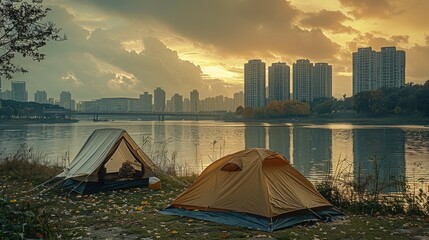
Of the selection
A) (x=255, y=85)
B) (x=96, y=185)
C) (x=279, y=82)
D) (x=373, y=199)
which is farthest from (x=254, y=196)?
(x=255, y=85)

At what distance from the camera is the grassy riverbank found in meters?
5.43

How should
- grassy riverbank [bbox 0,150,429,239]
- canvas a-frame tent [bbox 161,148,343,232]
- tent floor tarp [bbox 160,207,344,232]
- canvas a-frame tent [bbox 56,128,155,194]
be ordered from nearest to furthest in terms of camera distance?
grassy riverbank [bbox 0,150,429,239] → tent floor tarp [bbox 160,207,344,232] → canvas a-frame tent [bbox 161,148,343,232] → canvas a-frame tent [bbox 56,128,155,194]

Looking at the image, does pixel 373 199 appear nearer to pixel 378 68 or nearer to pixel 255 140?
pixel 255 140

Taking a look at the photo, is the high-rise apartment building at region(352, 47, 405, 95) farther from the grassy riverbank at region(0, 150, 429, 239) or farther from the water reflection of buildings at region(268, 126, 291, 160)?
the grassy riverbank at region(0, 150, 429, 239)

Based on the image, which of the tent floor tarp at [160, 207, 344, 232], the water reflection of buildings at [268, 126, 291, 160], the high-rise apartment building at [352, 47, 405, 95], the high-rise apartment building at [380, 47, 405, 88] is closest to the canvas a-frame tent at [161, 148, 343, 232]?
the tent floor tarp at [160, 207, 344, 232]

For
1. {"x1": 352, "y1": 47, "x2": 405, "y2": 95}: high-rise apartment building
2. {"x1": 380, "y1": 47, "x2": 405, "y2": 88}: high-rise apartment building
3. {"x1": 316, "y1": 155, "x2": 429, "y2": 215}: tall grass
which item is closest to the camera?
{"x1": 316, "y1": 155, "x2": 429, "y2": 215}: tall grass

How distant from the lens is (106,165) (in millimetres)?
11969

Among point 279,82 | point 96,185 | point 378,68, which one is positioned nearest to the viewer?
point 96,185

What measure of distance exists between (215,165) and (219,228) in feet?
5.94

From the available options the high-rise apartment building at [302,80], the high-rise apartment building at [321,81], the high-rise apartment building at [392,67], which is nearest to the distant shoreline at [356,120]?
the high-rise apartment building at [392,67]

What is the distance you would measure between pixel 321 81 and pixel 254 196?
166 metres

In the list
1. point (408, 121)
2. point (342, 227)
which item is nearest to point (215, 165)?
point (342, 227)

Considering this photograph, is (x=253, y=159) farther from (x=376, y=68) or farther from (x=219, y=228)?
(x=376, y=68)

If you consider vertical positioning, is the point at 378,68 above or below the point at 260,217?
above
